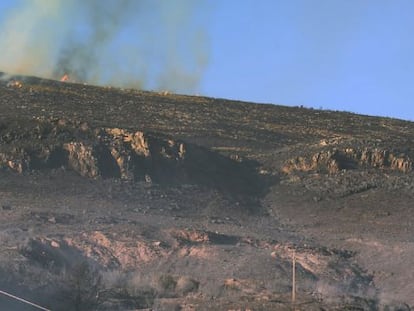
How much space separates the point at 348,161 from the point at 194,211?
11445 millimetres

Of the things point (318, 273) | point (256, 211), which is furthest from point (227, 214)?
point (318, 273)

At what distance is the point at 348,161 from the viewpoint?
40219 mm

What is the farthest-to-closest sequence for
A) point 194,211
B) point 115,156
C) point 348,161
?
point 348,161, point 115,156, point 194,211

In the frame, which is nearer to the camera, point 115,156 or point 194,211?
point 194,211

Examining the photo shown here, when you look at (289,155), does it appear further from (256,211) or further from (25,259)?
(25,259)

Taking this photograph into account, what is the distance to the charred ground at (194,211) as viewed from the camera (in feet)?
65.4

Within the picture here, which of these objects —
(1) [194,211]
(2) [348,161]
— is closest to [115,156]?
(1) [194,211]

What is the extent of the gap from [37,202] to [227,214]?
751 centimetres

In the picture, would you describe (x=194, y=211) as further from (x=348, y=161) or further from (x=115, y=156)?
(x=348, y=161)

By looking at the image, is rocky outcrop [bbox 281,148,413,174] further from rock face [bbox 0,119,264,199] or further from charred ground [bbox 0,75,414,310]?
rock face [bbox 0,119,264,199]

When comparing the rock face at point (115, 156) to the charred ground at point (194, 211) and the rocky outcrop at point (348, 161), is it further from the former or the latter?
the rocky outcrop at point (348, 161)

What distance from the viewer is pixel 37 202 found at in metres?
30.0

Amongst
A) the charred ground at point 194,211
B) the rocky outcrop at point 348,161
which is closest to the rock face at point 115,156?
the charred ground at point 194,211

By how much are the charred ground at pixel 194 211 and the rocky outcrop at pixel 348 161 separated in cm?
8
